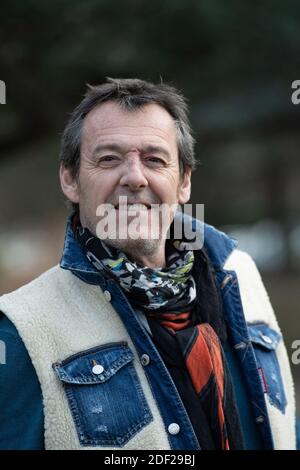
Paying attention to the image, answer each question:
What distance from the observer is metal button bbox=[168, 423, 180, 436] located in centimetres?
209

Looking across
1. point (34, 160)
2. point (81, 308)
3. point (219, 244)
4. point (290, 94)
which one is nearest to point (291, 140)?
point (290, 94)

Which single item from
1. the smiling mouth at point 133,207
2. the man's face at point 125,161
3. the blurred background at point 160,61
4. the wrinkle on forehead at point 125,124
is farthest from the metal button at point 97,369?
the blurred background at point 160,61

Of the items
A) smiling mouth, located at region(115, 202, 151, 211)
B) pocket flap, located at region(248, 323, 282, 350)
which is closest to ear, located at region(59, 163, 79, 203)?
smiling mouth, located at region(115, 202, 151, 211)

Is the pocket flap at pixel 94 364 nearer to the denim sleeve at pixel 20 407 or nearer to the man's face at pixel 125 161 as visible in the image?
the denim sleeve at pixel 20 407

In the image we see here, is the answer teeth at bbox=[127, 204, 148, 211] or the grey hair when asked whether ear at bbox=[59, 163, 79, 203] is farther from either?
teeth at bbox=[127, 204, 148, 211]

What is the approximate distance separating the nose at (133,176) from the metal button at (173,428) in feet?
2.43

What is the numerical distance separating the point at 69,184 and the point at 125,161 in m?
0.28

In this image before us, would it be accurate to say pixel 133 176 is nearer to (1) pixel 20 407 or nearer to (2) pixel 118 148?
(2) pixel 118 148

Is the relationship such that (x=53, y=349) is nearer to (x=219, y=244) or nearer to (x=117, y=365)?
(x=117, y=365)

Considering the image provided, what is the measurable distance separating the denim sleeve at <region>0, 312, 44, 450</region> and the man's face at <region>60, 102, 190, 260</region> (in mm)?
514

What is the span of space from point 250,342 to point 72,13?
9.64 feet

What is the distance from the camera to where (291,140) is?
819 cm

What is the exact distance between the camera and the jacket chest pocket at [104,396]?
204 cm
